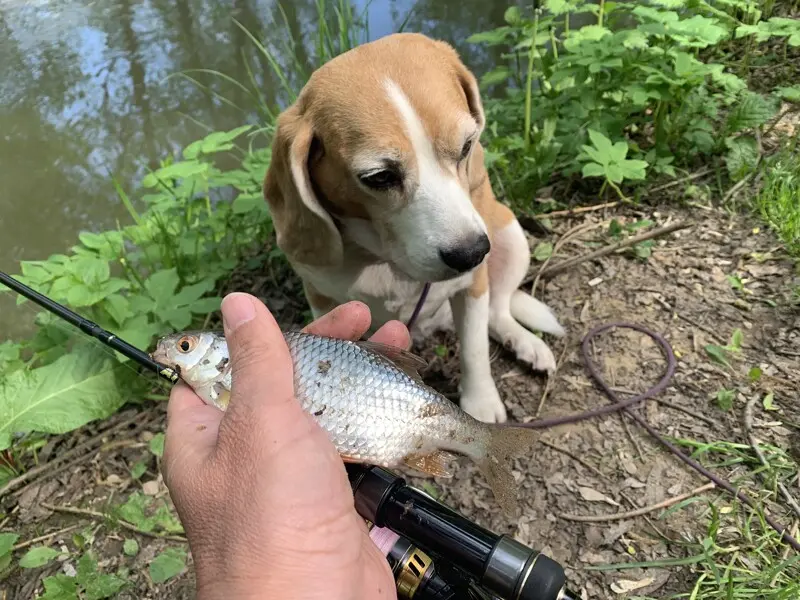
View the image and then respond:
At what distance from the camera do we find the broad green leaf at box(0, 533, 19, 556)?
221cm

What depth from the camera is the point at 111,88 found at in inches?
239

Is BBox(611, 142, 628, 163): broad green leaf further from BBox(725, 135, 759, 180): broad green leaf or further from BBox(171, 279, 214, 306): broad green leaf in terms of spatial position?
BBox(171, 279, 214, 306): broad green leaf

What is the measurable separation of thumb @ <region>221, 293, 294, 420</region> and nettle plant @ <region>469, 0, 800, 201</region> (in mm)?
2204

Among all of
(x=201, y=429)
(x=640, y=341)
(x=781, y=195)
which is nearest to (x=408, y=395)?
(x=201, y=429)

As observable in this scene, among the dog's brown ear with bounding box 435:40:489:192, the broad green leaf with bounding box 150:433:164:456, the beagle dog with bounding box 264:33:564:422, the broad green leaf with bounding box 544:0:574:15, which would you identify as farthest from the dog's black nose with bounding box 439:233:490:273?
the broad green leaf with bounding box 544:0:574:15

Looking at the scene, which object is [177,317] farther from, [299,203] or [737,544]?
[737,544]

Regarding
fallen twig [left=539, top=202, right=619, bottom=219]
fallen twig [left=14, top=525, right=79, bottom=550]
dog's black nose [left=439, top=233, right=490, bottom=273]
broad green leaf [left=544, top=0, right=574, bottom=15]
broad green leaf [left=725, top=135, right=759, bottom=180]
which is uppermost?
broad green leaf [left=544, top=0, right=574, bottom=15]

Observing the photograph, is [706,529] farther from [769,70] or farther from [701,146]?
[769,70]

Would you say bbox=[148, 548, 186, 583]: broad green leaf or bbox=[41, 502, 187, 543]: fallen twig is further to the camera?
bbox=[41, 502, 187, 543]: fallen twig

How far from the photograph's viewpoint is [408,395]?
4.30ft

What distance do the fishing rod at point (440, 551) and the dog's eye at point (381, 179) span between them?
902 mm

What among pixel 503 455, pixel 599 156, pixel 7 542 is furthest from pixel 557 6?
pixel 7 542

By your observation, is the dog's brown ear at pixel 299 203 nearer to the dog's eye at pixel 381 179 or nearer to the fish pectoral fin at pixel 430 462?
the dog's eye at pixel 381 179

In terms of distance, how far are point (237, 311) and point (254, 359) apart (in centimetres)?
12
